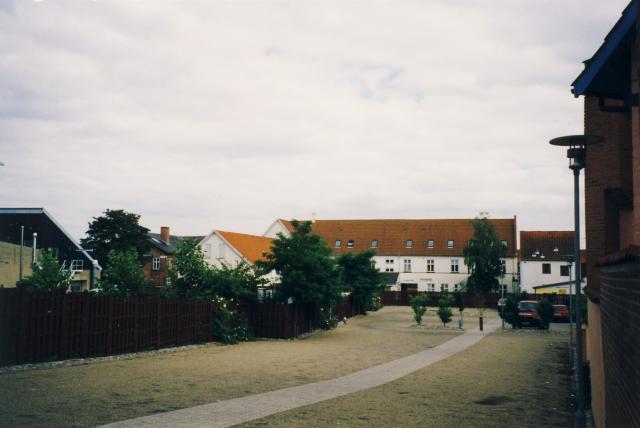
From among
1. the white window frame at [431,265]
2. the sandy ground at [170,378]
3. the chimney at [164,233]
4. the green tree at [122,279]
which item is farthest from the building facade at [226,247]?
the sandy ground at [170,378]

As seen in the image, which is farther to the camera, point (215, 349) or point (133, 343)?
point (215, 349)

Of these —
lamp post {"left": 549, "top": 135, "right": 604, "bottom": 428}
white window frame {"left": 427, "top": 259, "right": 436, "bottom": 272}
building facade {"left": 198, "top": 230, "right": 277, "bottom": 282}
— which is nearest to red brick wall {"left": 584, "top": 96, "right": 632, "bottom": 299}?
lamp post {"left": 549, "top": 135, "right": 604, "bottom": 428}

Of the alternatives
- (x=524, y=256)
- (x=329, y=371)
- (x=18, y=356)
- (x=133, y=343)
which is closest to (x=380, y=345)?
(x=329, y=371)

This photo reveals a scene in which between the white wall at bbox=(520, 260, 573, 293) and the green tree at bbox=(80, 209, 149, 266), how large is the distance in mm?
42957

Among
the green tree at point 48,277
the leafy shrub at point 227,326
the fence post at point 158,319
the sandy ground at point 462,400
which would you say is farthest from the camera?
the leafy shrub at point 227,326

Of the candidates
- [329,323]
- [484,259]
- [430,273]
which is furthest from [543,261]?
[329,323]

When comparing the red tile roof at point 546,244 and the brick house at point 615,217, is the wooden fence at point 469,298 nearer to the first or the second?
the red tile roof at point 546,244

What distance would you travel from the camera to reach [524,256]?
6912 centimetres

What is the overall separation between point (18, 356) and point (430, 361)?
39.8ft

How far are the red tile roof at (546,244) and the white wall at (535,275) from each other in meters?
0.57

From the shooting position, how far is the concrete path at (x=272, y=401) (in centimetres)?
982

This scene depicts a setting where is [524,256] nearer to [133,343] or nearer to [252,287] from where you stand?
[252,287]

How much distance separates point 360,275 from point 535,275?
3182 cm

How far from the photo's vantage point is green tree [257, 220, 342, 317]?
91.6 feet
